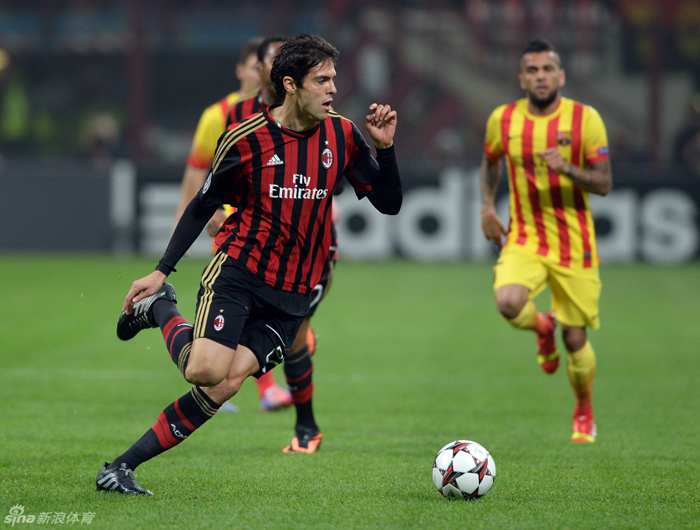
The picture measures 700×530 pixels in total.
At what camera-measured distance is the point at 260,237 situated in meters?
4.16

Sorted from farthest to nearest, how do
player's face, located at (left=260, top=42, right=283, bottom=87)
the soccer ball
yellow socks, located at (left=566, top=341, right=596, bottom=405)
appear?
yellow socks, located at (left=566, top=341, right=596, bottom=405), player's face, located at (left=260, top=42, right=283, bottom=87), the soccer ball

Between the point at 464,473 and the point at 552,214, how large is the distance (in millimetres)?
2241

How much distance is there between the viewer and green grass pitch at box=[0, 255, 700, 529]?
384 cm

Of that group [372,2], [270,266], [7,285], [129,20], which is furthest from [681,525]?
[129,20]

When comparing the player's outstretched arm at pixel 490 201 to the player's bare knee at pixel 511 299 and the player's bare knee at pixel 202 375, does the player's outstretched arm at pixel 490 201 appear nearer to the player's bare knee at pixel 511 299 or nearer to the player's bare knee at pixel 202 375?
the player's bare knee at pixel 511 299

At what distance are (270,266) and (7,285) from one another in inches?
353

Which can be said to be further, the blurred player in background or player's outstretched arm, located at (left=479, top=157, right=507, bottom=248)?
the blurred player in background

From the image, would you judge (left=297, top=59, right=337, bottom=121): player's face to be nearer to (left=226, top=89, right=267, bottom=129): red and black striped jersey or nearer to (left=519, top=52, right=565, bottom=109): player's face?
(left=226, top=89, right=267, bottom=129): red and black striped jersey

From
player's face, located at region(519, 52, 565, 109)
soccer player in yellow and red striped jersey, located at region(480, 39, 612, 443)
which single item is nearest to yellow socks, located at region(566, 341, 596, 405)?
soccer player in yellow and red striped jersey, located at region(480, 39, 612, 443)

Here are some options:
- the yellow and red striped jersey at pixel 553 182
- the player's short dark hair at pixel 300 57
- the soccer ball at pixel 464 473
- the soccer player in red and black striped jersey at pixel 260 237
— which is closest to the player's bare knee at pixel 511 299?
the yellow and red striped jersey at pixel 553 182

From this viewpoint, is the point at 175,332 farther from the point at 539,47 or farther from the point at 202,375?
the point at 539,47

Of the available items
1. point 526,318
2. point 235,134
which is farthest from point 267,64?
point 526,318

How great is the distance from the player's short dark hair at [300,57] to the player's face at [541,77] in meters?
1.94

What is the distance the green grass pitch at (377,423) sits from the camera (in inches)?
151
